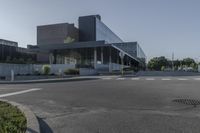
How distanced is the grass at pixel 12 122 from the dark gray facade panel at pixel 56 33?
64.7 meters

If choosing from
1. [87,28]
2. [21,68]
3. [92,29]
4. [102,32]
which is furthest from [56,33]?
[21,68]

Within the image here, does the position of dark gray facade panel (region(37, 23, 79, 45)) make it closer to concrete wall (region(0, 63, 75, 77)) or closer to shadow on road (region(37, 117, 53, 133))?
concrete wall (region(0, 63, 75, 77))

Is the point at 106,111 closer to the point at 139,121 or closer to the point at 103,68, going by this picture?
the point at 139,121

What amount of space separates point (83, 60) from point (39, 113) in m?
49.7

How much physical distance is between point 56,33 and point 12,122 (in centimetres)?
6950

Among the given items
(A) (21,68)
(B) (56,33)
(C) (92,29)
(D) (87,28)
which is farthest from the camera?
(B) (56,33)

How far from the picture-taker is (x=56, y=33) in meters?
72.6

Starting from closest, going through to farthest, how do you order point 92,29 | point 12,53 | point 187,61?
point 12,53 < point 92,29 < point 187,61

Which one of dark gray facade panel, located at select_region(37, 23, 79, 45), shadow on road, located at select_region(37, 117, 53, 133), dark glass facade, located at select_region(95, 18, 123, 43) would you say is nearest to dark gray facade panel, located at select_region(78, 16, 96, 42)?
dark glass facade, located at select_region(95, 18, 123, 43)

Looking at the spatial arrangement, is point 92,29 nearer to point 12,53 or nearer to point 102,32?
point 102,32

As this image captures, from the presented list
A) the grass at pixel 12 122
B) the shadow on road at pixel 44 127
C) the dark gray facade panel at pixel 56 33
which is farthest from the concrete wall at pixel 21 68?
the dark gray facade panel at pixel 56 33

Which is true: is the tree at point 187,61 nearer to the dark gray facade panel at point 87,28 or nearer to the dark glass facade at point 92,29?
the dark glass facade at point 92,29

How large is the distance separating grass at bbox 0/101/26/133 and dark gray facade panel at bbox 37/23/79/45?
6471 centimetres

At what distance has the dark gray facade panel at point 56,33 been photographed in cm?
7056
